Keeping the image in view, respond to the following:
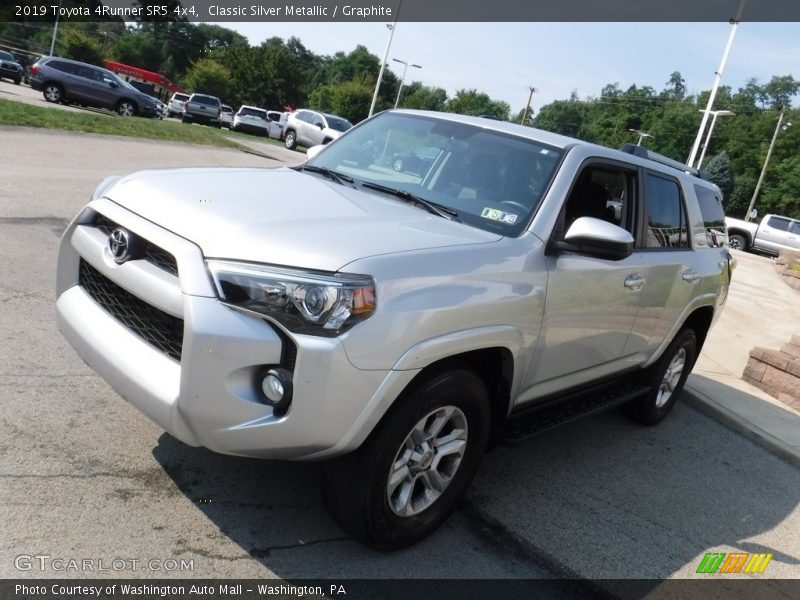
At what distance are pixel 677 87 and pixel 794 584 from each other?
449 feet

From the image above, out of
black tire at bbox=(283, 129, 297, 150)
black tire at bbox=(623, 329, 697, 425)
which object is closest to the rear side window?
black tire at bbox=(623, 329, 697, 425)

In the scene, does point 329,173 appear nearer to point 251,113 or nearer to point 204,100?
point 204,100

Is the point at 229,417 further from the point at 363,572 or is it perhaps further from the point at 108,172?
the point at 108,172

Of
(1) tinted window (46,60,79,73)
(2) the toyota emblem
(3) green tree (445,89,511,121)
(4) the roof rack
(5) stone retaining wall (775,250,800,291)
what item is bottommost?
(5) stone retaining wall (775,250,800,291)

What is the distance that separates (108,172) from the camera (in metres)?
11.1

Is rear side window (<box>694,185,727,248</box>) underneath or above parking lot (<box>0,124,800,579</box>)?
above

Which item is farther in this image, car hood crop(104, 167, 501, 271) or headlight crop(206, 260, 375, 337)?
car hood crop(104, 167, 501, 271)

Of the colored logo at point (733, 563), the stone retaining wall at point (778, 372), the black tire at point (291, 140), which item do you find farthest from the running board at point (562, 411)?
the black tire at point (291, 140)

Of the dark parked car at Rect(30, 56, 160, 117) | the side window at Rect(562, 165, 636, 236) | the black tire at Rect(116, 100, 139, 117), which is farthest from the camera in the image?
the black tire at Rect(116, 100, 139, 117)

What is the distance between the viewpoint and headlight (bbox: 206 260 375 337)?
250 cm

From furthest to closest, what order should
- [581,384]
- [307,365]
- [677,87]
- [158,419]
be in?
[677,87], [581,384], [158,419], [307,365]

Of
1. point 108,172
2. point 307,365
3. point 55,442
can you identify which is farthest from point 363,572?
point 108,172

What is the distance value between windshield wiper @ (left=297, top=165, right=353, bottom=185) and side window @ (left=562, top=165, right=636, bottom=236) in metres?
1.22

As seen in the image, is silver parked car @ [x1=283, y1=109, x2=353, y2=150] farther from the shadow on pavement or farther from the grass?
the shadow on pavement
